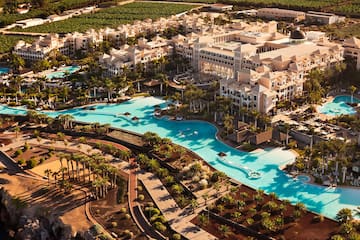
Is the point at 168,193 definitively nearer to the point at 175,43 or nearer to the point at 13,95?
the point at 13,95

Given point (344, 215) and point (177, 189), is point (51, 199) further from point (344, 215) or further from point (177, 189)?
point (344, 215)

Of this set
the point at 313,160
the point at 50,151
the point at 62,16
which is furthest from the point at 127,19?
the point at 313,160

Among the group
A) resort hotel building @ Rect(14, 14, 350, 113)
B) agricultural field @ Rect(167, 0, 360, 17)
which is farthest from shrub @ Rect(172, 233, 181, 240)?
agricultural field @ Rect(167, 0, 360, 17)

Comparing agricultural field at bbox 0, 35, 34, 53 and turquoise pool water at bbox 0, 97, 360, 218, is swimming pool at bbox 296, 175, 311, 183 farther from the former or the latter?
agricultural field at bbox 0, 35, 34, 53

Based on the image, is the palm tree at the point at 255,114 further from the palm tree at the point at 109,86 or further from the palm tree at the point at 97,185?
the palm tree at the point at 97,185

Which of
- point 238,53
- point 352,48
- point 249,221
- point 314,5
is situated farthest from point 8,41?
point 249,221

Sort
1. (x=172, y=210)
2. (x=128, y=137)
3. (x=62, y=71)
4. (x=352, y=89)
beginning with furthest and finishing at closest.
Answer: (x=62, y=71)
(x=352, y=89)
(x=128, y=137)
(x=172, y=210)
